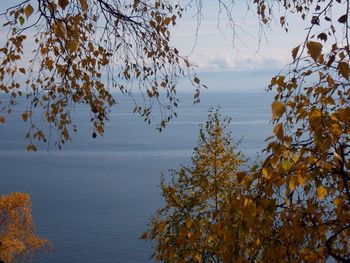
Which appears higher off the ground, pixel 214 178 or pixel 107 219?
pixel 214 178

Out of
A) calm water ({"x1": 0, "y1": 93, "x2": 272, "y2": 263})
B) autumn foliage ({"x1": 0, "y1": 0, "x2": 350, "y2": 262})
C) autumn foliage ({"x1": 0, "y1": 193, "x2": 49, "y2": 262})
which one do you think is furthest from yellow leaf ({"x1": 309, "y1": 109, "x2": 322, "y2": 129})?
calm water ({"x1": 0, "y1": 93, "x2": 272, "y2": 263})

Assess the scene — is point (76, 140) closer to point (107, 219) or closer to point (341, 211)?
point (107, 219)

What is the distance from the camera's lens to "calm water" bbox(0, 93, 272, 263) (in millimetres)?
41469

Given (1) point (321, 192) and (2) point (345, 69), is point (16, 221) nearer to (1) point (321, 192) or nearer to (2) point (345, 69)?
(1) point (321, 192)

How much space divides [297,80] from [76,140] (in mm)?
96098

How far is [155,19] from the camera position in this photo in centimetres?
438

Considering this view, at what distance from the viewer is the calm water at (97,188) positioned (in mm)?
41469

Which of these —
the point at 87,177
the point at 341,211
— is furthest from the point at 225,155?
the point at 87,177

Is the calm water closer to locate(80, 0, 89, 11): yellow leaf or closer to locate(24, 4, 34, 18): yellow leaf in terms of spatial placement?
locate(80, 0, 89, 11): yellow leaf

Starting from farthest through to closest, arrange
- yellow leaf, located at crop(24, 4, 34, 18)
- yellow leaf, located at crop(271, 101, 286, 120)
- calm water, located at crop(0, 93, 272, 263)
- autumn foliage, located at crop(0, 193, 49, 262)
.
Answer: calm water, located at crop(0, 93, 272, 263), autumn foliage, located at crop(0, 193, 49, 262), yellow leaf, located at crop(24, 4, 34, 18), yellow leaf, located at crop(271, 101, 286, 120)

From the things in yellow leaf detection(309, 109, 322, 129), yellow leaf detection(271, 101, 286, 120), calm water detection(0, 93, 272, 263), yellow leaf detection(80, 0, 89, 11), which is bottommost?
calm water detection(0, 93, 272, 263)

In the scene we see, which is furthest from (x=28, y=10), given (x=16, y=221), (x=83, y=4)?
(x=16, y=221)

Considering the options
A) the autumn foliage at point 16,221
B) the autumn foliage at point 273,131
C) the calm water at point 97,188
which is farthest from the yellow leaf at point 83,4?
the calm water at point 97,188

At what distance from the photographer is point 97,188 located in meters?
55.4
